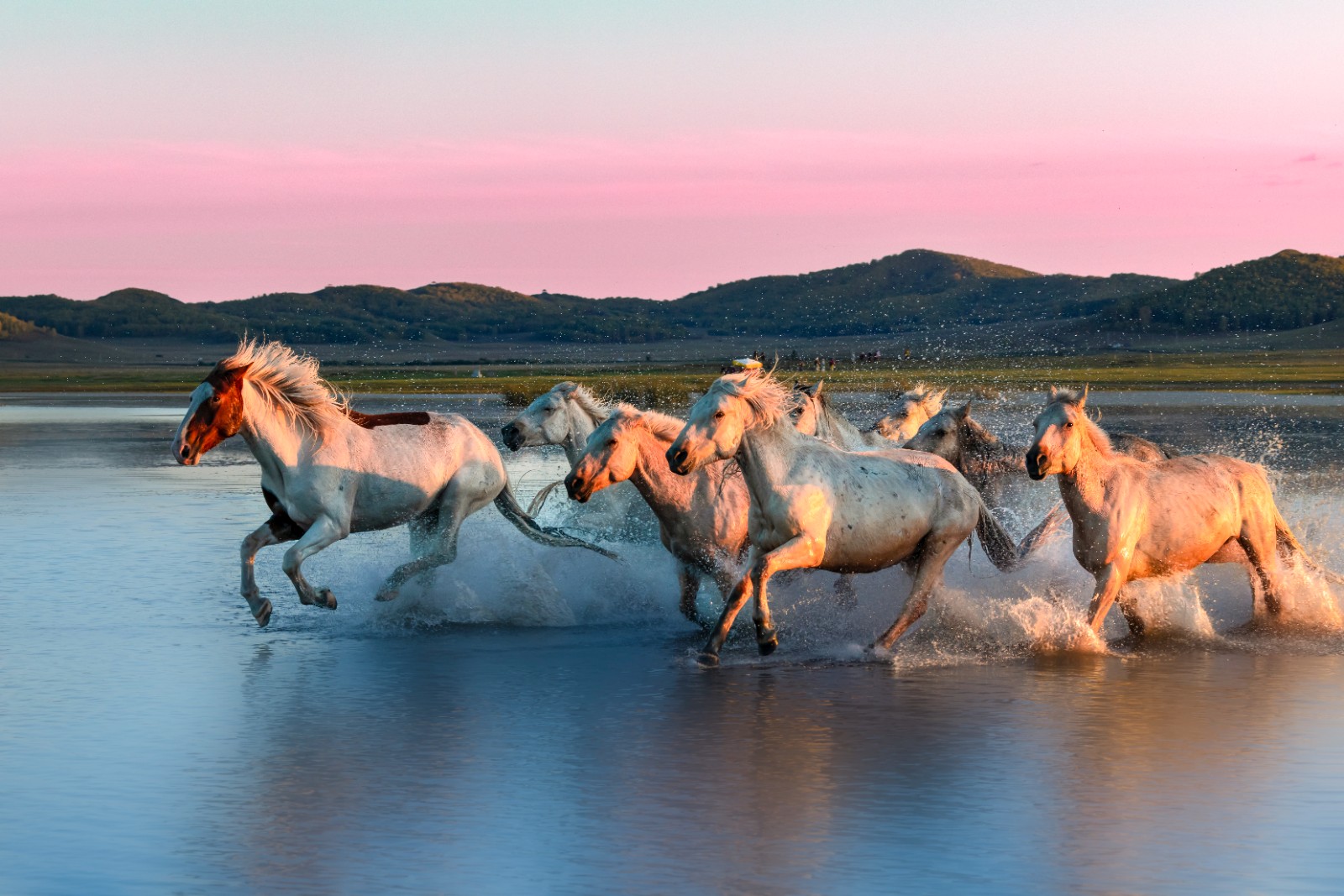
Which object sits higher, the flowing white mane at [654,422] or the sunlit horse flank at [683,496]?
the flowing white mane at [654,422]

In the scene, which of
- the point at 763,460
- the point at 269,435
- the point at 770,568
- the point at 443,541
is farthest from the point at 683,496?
the point at 269,435

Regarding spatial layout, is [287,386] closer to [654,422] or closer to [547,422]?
[547,422]

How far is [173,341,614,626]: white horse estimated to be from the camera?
11.2m

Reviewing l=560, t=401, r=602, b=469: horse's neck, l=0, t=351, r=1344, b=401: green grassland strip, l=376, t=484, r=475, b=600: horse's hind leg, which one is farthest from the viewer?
l=0, t=351, r=1344, b=401: green grassland strip

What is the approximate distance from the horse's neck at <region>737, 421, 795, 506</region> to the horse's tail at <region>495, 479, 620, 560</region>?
2.51m

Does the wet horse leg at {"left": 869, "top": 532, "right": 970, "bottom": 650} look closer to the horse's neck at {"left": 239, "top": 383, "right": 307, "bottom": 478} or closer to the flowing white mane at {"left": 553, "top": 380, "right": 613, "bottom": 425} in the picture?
the flowing white mane at {"left": 553, "top": 380, "right": 613, "bottom": 425}

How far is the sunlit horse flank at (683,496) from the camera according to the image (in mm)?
10797

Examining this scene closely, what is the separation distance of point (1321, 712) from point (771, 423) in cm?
348

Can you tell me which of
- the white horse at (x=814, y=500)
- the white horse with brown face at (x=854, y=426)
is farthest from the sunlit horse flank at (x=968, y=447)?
the white horse at (x=814, y=500)

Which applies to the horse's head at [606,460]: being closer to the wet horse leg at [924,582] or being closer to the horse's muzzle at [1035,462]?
the wet horse leg at [924,582]

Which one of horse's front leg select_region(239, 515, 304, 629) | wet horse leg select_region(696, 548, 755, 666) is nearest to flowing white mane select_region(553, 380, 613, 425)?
horse's front leg select_region(239, 515, 304, 629)

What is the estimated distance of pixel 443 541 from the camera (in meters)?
12.4

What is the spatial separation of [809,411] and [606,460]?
2.78 m

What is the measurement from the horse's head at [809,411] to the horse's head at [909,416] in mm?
1096
